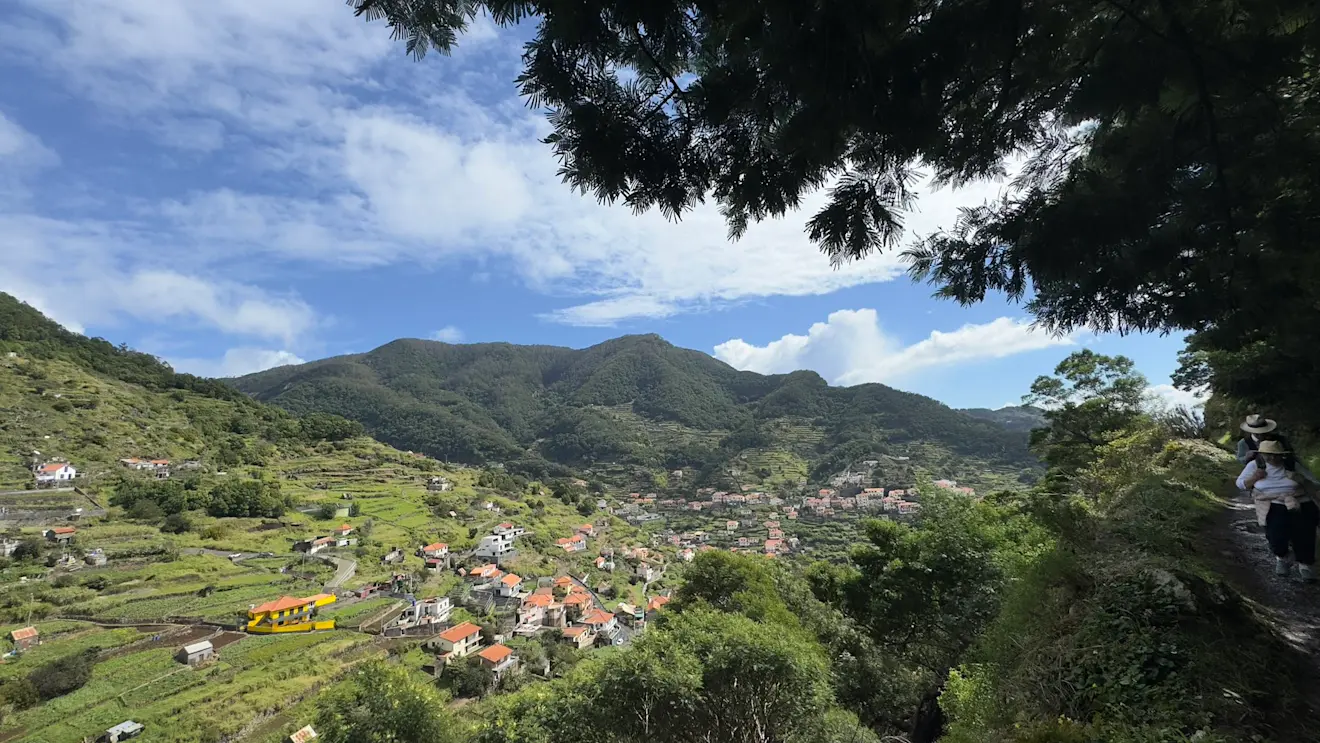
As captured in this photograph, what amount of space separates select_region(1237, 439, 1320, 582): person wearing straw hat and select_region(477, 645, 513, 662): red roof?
23.7m

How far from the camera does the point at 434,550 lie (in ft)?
115

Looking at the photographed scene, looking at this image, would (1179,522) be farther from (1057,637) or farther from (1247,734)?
(1247,734)

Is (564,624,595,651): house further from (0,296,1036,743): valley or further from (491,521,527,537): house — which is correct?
(491,521,527,537): house

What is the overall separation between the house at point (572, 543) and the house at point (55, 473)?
107 ft

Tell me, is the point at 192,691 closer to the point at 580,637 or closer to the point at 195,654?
the point at 195,654

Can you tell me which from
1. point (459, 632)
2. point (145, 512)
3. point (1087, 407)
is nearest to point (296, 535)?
point (145, 512)

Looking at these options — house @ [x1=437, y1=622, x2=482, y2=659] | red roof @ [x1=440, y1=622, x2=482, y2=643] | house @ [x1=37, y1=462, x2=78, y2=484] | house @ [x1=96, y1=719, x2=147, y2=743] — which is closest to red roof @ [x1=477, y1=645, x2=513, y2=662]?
house @ [x1=437, y1=622, x2=482, y2=659]

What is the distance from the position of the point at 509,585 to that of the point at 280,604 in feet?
39.2

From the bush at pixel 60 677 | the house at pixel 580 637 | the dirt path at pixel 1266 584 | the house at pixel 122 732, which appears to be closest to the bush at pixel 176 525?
the bush at pixel 60 677

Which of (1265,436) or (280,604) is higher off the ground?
(1265,436)

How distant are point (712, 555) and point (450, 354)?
16540 cm

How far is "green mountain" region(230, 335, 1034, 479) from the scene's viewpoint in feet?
278

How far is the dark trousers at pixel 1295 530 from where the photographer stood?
3281 mm

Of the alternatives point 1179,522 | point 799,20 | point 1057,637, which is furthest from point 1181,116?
point 1179,522
